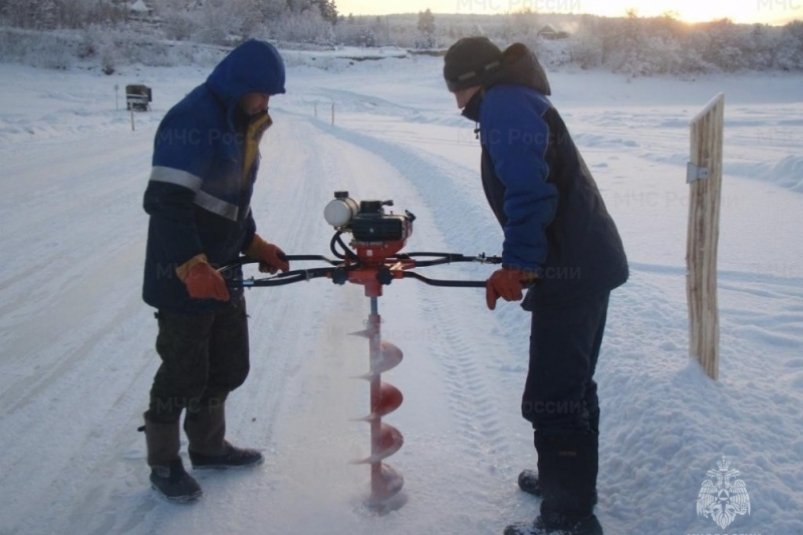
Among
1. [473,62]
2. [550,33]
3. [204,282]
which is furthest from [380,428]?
[550,33]

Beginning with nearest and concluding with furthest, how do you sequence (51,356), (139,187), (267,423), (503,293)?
(503,293), (267,423), (51,356), (139,187)

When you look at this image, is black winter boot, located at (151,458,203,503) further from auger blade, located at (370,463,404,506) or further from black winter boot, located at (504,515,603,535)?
black winter boot, located at (504,515,603,535)

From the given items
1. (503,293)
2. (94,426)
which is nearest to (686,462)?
(503,293)

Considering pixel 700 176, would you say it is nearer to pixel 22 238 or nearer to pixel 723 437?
pixel 723 437

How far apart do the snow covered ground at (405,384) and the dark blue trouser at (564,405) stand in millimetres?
333

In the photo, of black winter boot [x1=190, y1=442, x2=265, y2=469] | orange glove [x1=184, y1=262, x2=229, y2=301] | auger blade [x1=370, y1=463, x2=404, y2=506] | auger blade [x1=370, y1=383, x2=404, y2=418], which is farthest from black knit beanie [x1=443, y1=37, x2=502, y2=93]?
black winter boot [x1=190, y1=442, x2=265, y2=469]

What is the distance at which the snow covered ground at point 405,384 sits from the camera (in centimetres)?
303

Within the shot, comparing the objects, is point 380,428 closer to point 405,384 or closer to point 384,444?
point 384,444

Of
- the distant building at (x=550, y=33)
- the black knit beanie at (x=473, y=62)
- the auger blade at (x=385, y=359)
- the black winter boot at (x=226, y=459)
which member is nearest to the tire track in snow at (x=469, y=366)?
the auger blade at (x=385, y=359)

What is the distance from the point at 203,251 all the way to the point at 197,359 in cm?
55

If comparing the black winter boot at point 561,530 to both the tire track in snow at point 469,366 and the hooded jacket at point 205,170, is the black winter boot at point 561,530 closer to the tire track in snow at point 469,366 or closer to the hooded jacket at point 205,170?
the tire track in snow at point 469,366

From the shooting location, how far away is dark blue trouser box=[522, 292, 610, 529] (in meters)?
2.68

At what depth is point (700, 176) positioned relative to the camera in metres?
3.61

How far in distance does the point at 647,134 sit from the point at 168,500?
20.6 meters
